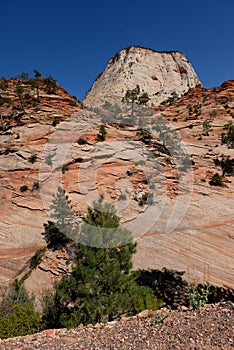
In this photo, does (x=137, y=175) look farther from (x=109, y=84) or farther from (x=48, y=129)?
(x=109, y=84)

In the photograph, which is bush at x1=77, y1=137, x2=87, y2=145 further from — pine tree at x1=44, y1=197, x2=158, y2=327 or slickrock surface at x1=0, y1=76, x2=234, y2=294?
pine tree at x1=44, y1=197, x2=158, y2=327

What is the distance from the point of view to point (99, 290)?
10.5m

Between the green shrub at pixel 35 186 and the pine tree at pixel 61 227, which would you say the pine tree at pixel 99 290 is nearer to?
the pine tree at pixel 61 227

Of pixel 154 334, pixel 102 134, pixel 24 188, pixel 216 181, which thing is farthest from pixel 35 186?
pixel 154 334

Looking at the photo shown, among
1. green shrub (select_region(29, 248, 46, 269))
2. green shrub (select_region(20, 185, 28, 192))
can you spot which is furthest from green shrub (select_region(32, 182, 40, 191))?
green shrub (select_region(29, 248, 46, 269))

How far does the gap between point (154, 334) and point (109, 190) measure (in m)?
17.1

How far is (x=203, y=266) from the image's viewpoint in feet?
55.4

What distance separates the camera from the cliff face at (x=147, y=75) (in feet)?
263

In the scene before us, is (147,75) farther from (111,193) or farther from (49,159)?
(111,193)

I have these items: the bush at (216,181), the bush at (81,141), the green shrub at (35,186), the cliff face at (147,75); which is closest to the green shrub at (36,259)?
the green shrub at (35,186)

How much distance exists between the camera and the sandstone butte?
1762 cm

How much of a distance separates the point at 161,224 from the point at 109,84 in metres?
73.2

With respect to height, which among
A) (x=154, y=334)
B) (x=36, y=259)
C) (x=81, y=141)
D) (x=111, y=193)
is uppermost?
(x=81, y=141)

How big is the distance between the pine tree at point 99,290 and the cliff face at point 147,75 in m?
68.9
